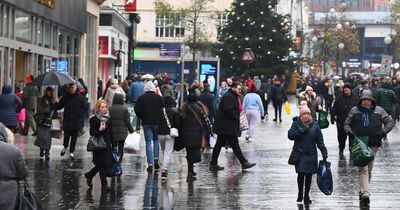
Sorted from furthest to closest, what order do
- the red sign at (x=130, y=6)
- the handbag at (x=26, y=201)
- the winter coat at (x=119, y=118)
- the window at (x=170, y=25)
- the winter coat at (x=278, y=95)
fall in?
the window at (x=170, y=25), the red sign at (x=130, y=6), the winter coat at (x=278, y=95), the winter coat at (x=119, y=118), the handbag at (x=26, y=201)

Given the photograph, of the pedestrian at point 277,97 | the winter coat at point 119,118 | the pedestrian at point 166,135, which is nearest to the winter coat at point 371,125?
the pedestrian at point 166,135

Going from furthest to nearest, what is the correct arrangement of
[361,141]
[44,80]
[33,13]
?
[33,13] → [44,80] → [361,141]

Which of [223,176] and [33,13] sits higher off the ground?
[33,13]

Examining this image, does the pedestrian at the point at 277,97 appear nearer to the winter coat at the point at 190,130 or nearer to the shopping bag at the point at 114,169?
the winter coat at the point at 190,130

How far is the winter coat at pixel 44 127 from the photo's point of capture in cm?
2312

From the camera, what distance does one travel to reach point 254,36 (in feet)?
238

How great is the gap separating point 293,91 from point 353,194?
67.9 meters

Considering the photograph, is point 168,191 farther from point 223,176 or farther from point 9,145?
point 9,145

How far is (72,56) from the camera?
154ft

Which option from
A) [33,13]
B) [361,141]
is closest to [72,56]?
[33,13]

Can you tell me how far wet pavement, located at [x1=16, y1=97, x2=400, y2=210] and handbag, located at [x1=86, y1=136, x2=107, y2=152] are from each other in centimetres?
70

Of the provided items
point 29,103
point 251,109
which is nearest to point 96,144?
point 251,109

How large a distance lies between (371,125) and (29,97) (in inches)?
650

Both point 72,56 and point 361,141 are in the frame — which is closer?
point 361,141
